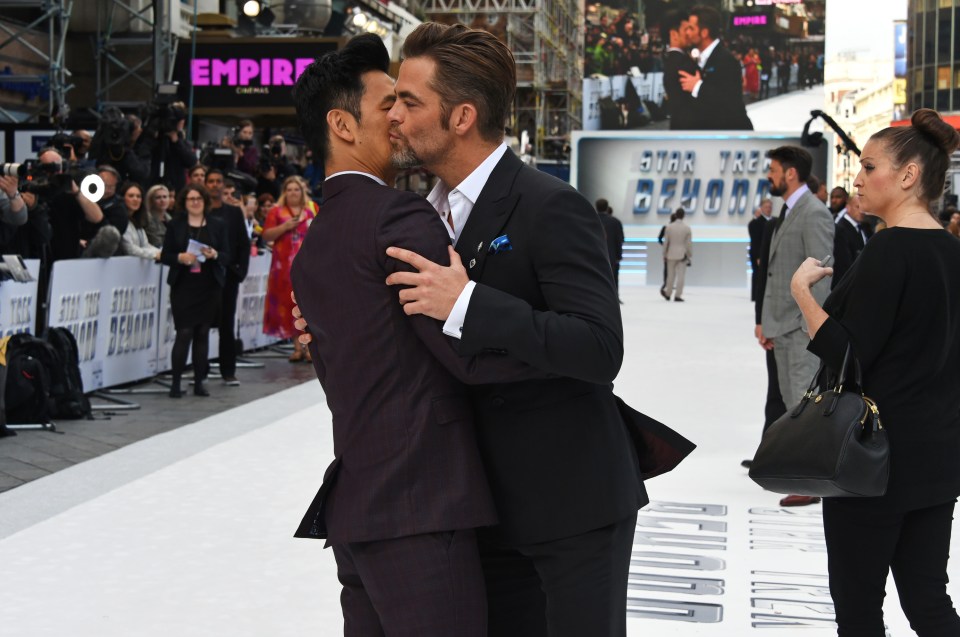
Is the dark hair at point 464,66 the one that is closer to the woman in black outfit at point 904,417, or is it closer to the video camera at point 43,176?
the woman in black outfit at point 904,417

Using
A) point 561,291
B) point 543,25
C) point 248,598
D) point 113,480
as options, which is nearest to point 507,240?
point 561,291

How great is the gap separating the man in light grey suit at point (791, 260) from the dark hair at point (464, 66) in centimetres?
385

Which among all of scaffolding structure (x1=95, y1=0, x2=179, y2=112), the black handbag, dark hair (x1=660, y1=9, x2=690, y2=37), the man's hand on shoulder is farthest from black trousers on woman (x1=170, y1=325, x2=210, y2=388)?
dark hair (x1=660, y1=9, x2=690, y2=37)

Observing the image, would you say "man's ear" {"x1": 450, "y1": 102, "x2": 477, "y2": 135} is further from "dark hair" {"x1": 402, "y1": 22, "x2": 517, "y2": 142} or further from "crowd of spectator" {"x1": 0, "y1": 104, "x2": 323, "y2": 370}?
"crowd of spectator" {"x1": 0, "y1": 104, "x2": 323, "y2": 370}

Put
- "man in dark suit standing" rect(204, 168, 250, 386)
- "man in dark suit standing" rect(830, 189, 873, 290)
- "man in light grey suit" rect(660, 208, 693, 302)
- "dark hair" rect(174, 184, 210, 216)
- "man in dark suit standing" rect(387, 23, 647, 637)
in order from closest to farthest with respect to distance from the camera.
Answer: "man in dark suit standing" rect(387, 23, 647, 637)
"man in dark suit standing" rect(830, 189, 873, 290)
"dark hair" rect(174, 184, 210, 216)
"man in dark suit standing" rect(204, 168, 250, 386)
"man in light grey suit" rect(660, 208, 693, 302)

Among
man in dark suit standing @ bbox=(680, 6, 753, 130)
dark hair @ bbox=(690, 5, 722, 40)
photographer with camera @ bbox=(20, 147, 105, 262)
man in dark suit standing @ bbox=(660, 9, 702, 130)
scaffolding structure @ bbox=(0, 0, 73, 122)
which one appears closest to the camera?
photographer with camera @ bbox=(20, 147, 105, 262)

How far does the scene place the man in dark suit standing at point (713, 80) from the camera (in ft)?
102

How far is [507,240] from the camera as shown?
84.6 inches

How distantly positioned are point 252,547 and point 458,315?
3243 millimetres

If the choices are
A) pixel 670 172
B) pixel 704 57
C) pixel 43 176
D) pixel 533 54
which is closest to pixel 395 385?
pixel 43 176

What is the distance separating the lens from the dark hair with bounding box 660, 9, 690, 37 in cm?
3269

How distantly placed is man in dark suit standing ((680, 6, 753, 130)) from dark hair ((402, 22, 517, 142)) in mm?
29547

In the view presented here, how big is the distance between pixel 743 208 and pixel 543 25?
89.9ft

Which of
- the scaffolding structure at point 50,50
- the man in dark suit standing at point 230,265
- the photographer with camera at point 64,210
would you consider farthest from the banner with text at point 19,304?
the scaffolding structure at point 50,50
